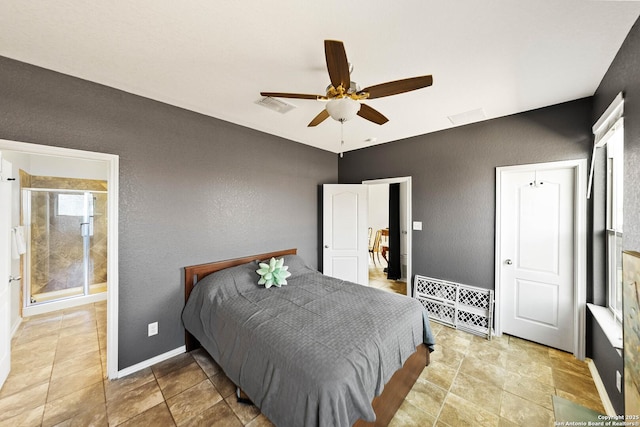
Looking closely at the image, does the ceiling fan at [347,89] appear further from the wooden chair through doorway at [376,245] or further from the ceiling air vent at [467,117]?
the wooden chair through doorway at [376,245]

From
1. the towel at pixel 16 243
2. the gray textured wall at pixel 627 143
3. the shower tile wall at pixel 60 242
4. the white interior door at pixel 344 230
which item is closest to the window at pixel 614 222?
the gray textured wall at pixel 627 143

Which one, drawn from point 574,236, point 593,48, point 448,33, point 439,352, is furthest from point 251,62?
point 574,236

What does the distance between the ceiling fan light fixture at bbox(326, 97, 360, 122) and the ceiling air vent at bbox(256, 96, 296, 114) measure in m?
0.92

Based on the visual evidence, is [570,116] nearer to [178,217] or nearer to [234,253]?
[234,253]

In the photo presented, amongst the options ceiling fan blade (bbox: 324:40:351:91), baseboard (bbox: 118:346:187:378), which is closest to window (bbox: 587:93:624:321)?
ceiling fan blade (bbox: 324:40:351:91)

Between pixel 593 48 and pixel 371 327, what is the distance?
243 cm

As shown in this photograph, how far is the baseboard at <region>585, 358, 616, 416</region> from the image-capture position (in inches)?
68.8

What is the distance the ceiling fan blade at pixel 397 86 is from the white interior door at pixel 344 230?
2434 millimetres

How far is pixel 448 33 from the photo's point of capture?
147 cm

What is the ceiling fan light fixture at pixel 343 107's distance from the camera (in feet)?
5.26

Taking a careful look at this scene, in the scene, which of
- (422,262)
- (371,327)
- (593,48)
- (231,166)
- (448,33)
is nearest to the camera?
→ (448,33)

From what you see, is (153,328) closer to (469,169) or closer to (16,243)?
(16,243)

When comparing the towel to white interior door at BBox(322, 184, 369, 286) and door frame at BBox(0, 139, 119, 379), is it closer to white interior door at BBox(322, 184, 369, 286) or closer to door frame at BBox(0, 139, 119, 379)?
door frame at BBox(0, 139, 119, 379)

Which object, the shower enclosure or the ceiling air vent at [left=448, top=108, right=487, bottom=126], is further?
the shower enclosure
